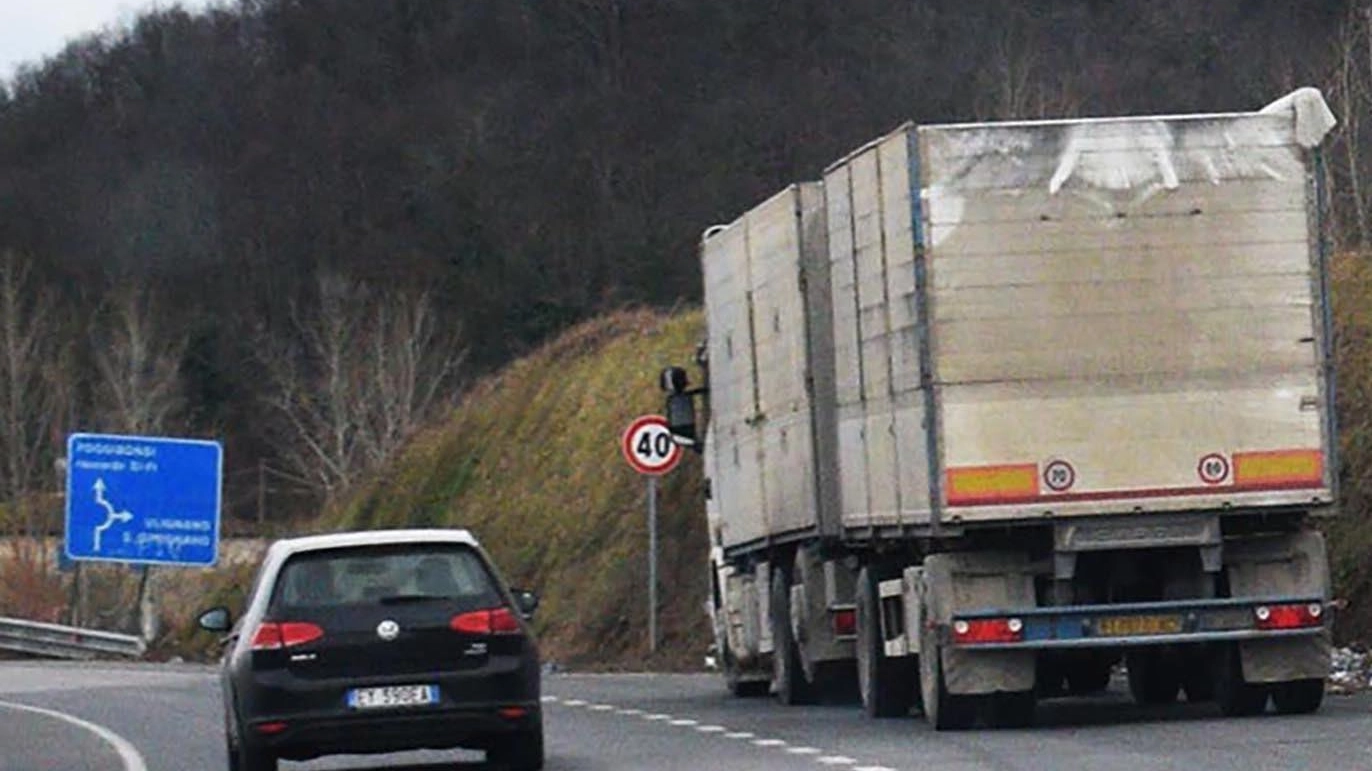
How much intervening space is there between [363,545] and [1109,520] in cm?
459

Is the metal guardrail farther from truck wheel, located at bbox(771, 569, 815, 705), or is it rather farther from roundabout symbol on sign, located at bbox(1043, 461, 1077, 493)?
roundabout symbol on sign, located at bbox(1043, 461, 1077, 493)

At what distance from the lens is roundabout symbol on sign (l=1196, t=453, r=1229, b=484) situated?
22250 mm

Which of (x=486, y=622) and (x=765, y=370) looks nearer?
(x=486, y=622)

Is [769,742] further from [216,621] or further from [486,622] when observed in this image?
[216,621]

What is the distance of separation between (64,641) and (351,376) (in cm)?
4708

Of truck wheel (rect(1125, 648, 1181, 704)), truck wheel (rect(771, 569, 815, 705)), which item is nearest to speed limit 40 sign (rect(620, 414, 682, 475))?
truck wheel (rect(771, 569, 815, 705))

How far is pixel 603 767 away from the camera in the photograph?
21.8 meters

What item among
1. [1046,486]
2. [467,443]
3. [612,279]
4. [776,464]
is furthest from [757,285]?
[612,279]

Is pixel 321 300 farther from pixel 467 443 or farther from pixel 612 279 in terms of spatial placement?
pixel 467 443

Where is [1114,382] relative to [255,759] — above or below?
above

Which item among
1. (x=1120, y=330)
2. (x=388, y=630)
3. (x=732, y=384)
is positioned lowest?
(x=388, y=630)

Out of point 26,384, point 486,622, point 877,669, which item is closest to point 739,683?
point 877,669

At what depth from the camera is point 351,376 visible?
10381 cm

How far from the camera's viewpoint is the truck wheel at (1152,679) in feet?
83.9
